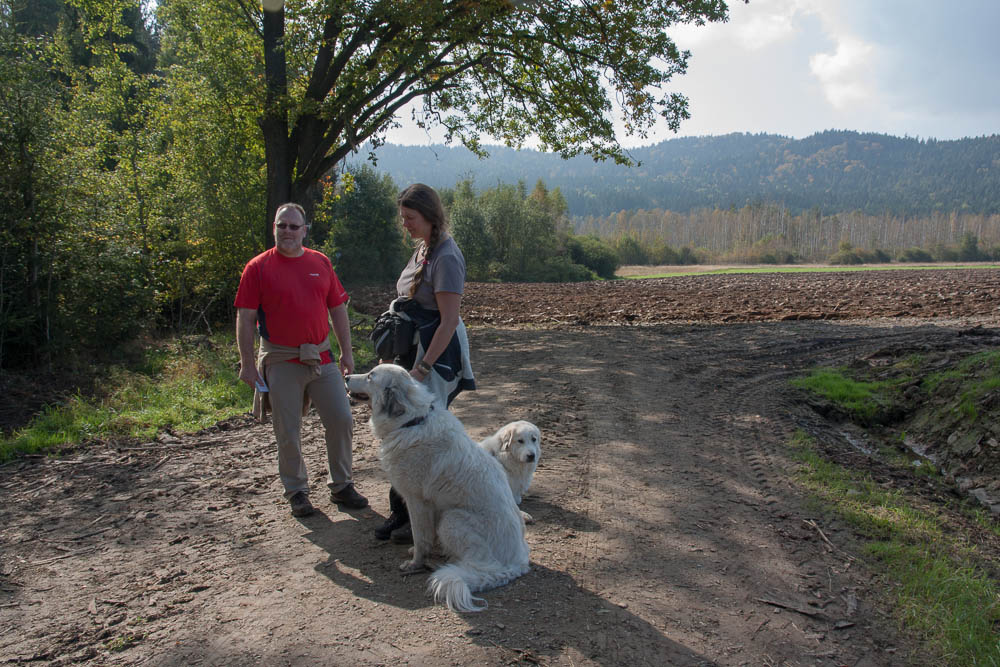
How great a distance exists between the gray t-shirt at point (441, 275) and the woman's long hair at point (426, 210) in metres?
0.04

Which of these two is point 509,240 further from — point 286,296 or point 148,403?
point 286,296

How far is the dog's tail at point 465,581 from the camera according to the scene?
146 inches

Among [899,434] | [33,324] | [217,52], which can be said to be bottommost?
[899,434]

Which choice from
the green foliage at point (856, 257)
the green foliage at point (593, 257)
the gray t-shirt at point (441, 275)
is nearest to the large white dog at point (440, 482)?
the gray t-shirt at point (441, 275)

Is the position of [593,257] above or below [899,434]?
above

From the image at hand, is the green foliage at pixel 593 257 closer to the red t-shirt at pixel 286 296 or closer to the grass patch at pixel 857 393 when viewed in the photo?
the grass patch at pixel 857 393

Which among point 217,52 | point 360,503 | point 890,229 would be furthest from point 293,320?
point 890,229

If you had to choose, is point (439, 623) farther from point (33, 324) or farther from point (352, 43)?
point (352, 43)

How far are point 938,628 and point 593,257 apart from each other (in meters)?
57.5

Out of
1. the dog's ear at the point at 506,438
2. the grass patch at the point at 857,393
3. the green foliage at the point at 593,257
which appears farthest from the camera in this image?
the green foliage at the point at 593,257

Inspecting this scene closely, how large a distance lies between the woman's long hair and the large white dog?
72 centimetres

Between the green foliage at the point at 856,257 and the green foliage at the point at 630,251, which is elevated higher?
the green foliage at the point at 630,251

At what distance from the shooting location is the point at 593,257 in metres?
60.0

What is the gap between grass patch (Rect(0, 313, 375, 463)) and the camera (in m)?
A: 7.71
